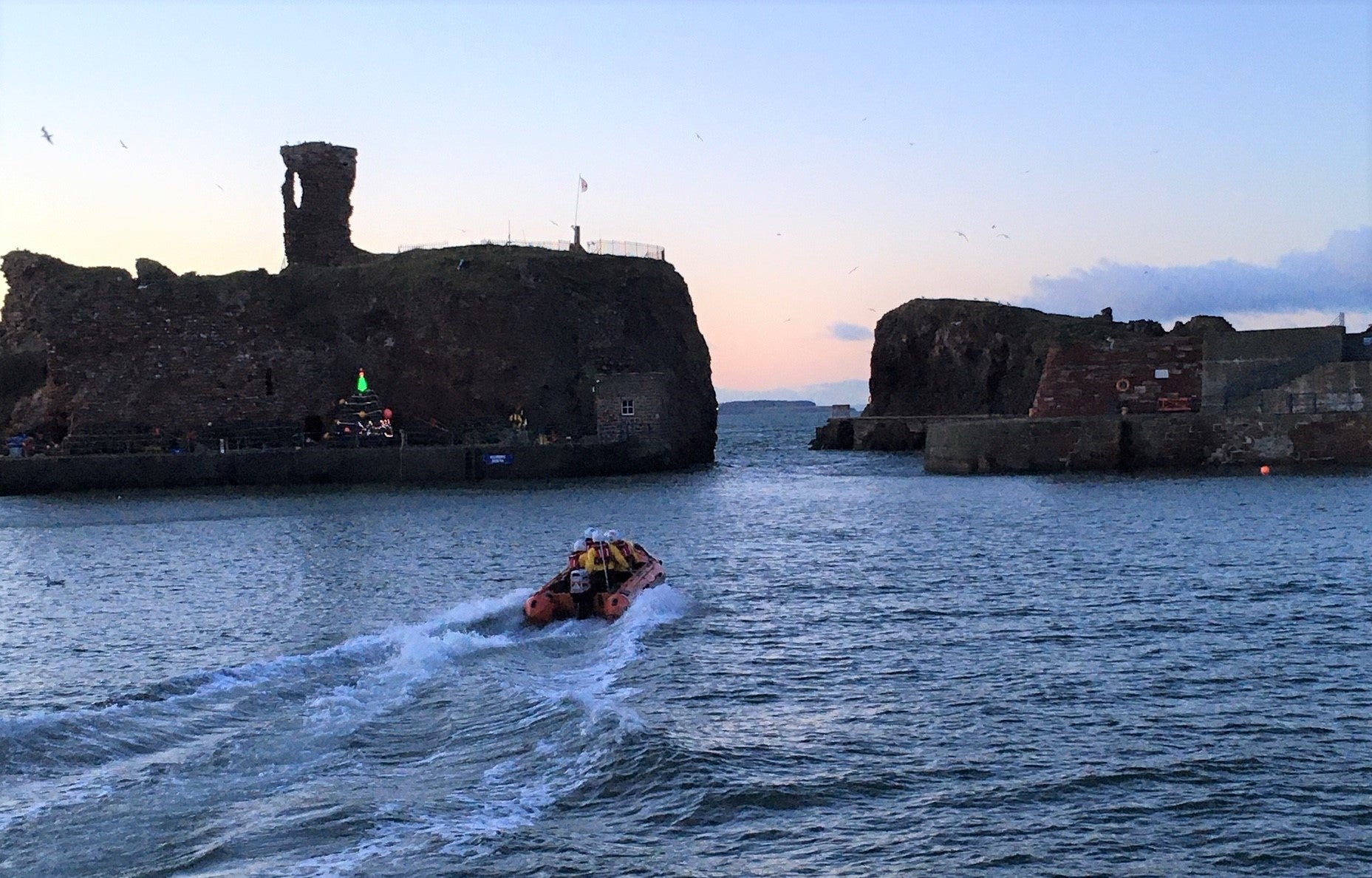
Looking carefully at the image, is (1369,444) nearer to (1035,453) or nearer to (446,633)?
(1035,453)

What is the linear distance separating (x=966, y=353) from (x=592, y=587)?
9381 centimetres

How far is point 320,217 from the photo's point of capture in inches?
3602

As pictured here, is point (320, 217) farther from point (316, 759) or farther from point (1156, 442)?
point (316, 759)

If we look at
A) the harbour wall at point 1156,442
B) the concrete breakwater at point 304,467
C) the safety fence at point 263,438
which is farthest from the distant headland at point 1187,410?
the safety fence at point 263,438

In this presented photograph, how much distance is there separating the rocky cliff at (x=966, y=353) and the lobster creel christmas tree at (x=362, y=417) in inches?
1947

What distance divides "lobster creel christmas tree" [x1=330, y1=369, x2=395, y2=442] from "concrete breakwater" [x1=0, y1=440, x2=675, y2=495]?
16.0ft

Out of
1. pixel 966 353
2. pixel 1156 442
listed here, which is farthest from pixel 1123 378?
pixel 966 353

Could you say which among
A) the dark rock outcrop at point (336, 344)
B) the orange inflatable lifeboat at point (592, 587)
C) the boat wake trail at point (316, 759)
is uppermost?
the dark rock outcrop at point (336, 344)

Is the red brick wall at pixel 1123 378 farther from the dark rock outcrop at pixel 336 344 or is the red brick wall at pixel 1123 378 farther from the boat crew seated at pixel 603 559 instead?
the boat crew seated at pixel 603 559

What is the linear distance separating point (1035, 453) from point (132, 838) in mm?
48319

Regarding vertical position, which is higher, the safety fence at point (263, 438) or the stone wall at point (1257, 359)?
the stone wall at point (1257, 359)

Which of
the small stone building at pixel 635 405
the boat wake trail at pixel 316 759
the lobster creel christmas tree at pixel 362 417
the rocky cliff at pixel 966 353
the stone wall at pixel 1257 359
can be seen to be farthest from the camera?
the rocky cliff at pixel 966 353

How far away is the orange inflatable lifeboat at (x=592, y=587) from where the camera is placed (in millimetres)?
21859

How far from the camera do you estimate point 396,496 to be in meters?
57.2
